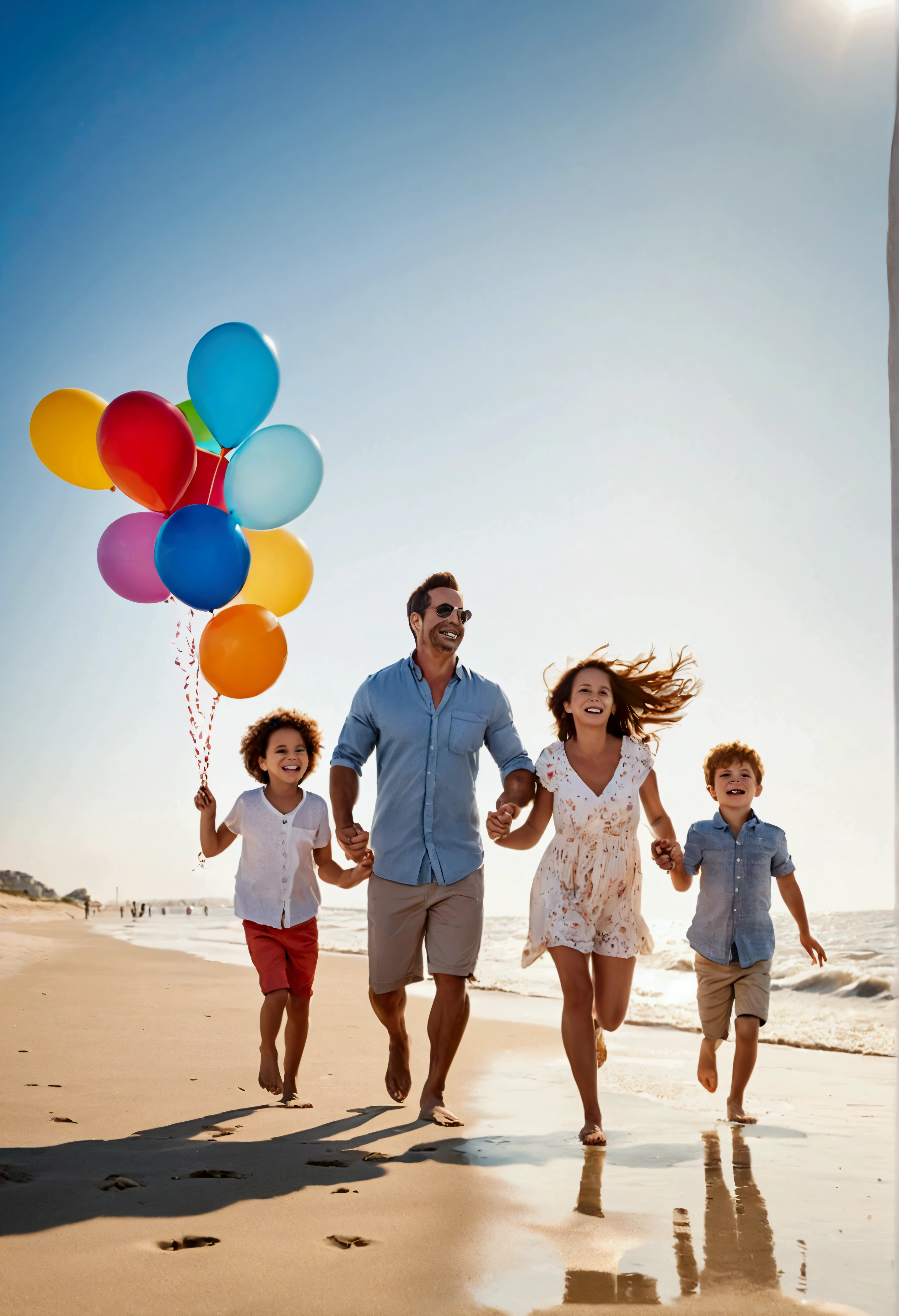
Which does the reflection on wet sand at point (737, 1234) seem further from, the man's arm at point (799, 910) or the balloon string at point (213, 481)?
the balloon string at point (213, 481)

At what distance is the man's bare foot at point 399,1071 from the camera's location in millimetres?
4547

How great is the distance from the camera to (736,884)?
4801 millimetres

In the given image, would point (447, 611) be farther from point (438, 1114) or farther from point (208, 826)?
point (438, 1114)

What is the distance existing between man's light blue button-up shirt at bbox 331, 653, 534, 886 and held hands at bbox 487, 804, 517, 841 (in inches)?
11.7

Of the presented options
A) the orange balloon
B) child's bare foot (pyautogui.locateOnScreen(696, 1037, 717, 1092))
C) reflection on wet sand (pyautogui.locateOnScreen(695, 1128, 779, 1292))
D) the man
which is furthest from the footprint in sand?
the orange balloon

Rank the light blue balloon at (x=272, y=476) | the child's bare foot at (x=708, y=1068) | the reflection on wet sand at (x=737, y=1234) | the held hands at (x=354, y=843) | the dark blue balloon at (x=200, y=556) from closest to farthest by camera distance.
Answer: the reflection on wet sand at (x=737, y=1234), the held hands at (x=354, y=843), the child's bare foot at (x=708, y=1068), the dark blue balloon at (x=200, y=556), the light blue balloon at (x=272, y=476)

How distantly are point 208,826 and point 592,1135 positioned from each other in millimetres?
2327

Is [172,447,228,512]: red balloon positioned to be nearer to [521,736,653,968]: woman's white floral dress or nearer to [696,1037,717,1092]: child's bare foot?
[521,736,653,968]: woman's white floral dress

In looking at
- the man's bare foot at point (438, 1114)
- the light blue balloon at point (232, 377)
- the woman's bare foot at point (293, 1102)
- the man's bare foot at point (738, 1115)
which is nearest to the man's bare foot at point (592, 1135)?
the man's bare foot at point (438, 1114)

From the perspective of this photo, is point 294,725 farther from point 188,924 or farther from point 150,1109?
point 188,924

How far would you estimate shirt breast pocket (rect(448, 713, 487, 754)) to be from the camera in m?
4.59

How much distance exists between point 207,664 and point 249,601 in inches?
28.5

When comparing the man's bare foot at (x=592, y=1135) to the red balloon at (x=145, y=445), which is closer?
the man's bare foot at (x=592, y=1135)

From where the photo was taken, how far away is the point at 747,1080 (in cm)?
447
